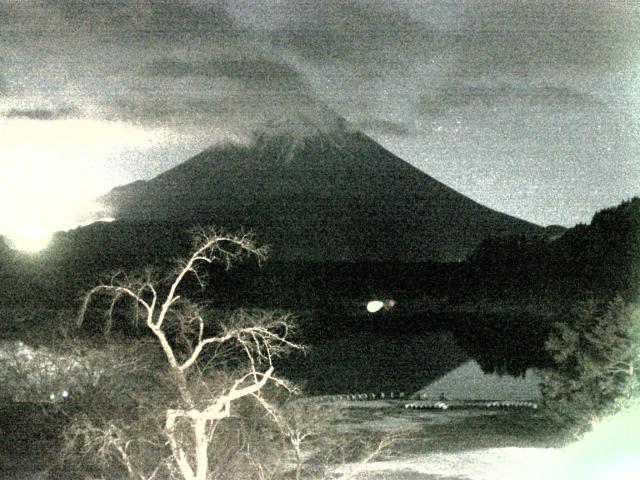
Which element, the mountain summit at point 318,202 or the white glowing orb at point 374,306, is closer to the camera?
the white glowing orb at point 374,306

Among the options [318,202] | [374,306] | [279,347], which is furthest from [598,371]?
[318,202]

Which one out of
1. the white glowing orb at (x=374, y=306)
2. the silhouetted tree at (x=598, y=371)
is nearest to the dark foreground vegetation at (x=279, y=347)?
the silhouetted tree at (x=598, y=371)

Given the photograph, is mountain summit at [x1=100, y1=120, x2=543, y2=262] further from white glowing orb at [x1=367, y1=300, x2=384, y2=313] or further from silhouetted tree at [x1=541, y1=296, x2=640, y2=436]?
silhouetted tree at [x1=541, y1=296, x2=640, y2=436]

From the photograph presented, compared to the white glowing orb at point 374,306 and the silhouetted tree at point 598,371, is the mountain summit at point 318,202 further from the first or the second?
the silhouetted tree at point 598,371

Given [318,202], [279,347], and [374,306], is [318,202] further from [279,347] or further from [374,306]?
[279,347]

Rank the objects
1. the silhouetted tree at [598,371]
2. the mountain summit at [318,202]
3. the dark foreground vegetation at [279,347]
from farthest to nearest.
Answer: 1. the mountain summit at [318,202]
2. the silhouetted tree at [598,371]
3. the dark foreground vegetation at [279,347]

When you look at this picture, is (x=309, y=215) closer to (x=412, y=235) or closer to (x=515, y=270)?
(x=412, y=235)
